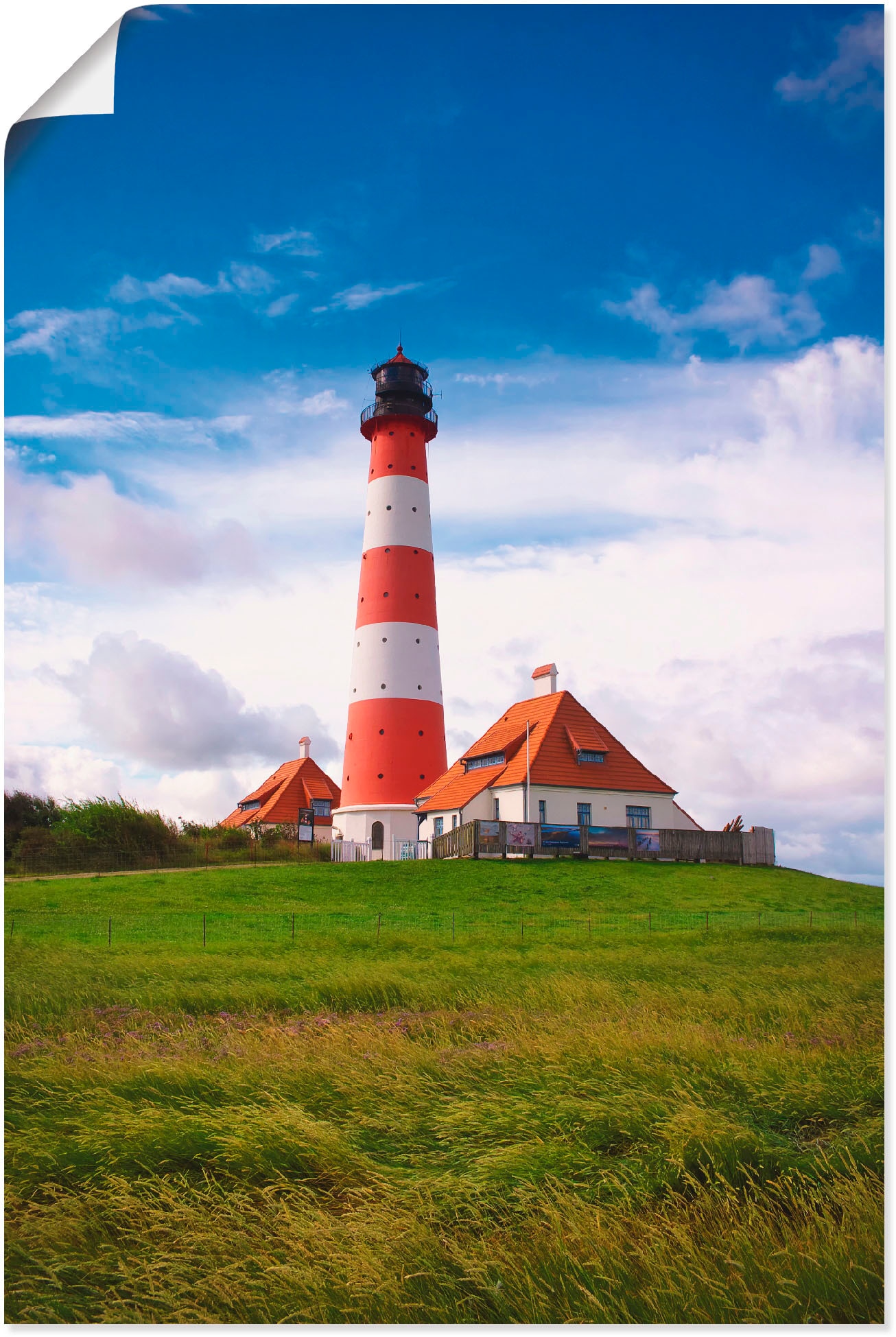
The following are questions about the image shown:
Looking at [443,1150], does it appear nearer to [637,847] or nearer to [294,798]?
[637,847]

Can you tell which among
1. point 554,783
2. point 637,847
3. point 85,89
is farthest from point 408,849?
point 85,89

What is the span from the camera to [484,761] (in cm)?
3847

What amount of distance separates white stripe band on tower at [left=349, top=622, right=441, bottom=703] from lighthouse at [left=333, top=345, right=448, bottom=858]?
0.09 feet

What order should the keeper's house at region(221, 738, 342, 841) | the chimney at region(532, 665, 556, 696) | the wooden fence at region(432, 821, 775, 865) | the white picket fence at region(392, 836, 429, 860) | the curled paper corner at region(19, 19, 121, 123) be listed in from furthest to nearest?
1. the keeper's house at region(221, 738, 342, 841)
2. the chimney at region(532, 665, 556, 696)
3. the white picket fence at region(392, 836, 429, 860)
4. the wooden fence at region(432, 821, 775, 865)
5. the curled paper corner at region(19, 19, 121, 123)

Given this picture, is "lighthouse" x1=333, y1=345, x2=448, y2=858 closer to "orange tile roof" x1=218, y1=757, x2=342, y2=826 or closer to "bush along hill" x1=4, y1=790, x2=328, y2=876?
"bush along hill" x1=4, y1=790, x2=328, y2=876

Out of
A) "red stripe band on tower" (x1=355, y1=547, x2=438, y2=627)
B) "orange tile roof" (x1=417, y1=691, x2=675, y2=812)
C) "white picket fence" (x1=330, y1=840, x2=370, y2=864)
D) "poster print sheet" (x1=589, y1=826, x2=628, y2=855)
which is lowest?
"white picket fence" (x1=330, y1=840, x2=370, y2=864)

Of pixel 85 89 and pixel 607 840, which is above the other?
pixel 85 89

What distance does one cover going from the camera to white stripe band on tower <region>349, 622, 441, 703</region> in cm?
3606

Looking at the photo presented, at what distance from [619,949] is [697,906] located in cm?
987

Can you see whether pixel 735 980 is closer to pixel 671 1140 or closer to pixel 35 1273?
pixel 671 1140

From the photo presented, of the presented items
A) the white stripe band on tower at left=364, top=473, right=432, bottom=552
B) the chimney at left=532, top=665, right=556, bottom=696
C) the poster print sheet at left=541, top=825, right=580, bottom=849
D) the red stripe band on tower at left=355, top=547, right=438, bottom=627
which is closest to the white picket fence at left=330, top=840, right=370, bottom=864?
the poster print sheet at left=541, top=825, right=580, bottom=849

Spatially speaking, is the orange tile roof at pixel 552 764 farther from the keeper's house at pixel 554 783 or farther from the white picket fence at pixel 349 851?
the white picket fence at pixel 349 851

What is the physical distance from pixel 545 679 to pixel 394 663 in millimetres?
7797

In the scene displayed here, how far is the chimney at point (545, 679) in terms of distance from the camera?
4044cm
